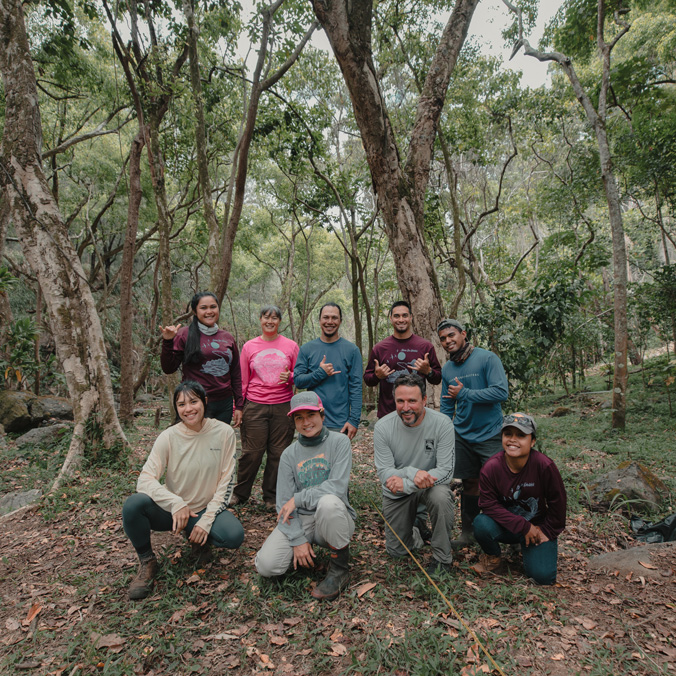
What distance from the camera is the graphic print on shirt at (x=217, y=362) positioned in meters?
3.99

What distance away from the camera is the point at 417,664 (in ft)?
7.52

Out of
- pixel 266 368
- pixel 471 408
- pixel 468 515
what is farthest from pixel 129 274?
pixel 468 515

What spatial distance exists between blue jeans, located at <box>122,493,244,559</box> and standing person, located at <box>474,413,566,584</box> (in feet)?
5.92

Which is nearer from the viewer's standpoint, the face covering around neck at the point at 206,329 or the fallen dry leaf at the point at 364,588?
the fallen dry leaf at the point at 364,588

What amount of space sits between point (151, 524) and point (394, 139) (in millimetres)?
4727

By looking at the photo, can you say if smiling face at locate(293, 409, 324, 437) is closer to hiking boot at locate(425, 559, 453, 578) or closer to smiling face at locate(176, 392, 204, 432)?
smiling face at locate(176, 392, 204, 432)

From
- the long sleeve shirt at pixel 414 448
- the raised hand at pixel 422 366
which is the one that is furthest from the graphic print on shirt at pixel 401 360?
the long sleeve shirt at pixel 414 448

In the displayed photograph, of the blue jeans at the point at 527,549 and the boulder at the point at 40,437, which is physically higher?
the boulder at the point at 40,437

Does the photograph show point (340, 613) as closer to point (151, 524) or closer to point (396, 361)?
point (151, 524)

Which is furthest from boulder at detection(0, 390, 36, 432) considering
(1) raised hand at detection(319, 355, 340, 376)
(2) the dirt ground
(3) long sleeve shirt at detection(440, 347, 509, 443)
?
(3) long sleeve shirt at detection(440, 347, 509, 443)

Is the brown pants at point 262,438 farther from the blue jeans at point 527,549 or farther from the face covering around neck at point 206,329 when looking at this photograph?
the blue jeans at point 527,549

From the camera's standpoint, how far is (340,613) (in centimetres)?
276

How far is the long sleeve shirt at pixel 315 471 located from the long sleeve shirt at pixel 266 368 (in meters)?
1.04

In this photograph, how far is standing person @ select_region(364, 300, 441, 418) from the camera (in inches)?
160
